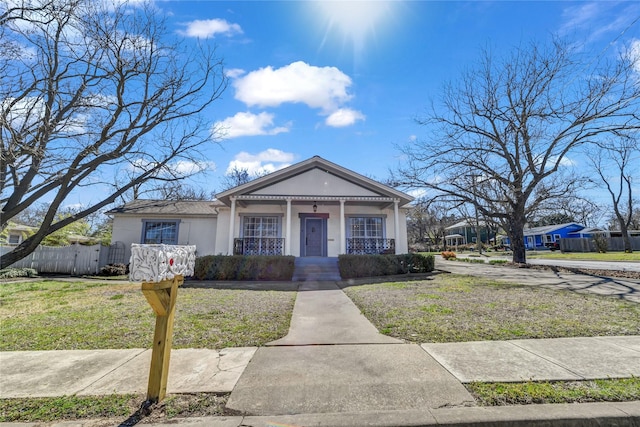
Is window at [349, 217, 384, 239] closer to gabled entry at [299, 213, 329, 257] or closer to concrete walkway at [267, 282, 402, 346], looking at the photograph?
gabled entry at [299, 213, 329, 257]

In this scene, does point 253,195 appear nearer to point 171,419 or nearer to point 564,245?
point 171,419

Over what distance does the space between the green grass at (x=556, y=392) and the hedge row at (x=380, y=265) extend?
9.50 meters

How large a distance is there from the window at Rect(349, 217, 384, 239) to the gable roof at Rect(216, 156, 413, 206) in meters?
Result: 1.68

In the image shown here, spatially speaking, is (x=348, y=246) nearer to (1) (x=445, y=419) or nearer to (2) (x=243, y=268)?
(2) (x=243, y=268)

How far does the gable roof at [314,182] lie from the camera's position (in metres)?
14.8

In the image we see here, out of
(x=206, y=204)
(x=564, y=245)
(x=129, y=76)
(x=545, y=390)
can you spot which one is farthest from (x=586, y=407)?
(x=564, y=245)

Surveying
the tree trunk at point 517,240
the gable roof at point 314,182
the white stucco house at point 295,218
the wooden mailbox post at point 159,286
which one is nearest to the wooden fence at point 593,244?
the tree trunk at point 517,240

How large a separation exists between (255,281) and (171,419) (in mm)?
9384

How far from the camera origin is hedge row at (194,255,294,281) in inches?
474

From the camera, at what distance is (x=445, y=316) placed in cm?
Answer: 550

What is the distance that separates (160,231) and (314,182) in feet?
30.3

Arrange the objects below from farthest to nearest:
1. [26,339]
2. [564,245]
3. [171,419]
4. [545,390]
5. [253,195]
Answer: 1. [564,245]
2. [253,195]
3. [26,339]
4. [545,390]
5. [171,419]

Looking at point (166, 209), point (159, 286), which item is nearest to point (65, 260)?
point (166, 209)

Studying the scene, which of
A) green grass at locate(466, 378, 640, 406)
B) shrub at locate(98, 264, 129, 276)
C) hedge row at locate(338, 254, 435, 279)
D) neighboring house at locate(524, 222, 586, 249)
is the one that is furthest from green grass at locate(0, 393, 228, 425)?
neighboring house at locate(524, 222, 586, 249)
